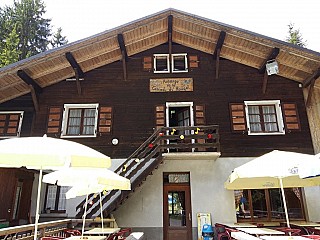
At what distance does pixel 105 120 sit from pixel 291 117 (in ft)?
24.3

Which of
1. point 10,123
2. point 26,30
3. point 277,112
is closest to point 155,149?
point 277,112

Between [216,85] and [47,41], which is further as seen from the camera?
[47,41]

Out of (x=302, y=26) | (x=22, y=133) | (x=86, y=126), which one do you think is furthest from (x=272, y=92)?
(x=302, y=26)

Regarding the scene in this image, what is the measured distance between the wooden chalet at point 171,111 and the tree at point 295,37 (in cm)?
1391

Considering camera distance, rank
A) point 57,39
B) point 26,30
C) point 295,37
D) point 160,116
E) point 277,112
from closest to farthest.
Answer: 1. point 160,116
2. point 277,112
3. point 26,30
4. point 57,39
5. point 295,37

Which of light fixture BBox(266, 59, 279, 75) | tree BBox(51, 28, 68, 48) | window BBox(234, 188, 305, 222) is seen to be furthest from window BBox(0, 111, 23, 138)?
tree BBox(51, 28, 68, 48)

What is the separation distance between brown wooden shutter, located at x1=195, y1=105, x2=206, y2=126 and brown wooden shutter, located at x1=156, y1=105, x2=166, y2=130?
51.3 inches

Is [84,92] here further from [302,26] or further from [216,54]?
[302,26]

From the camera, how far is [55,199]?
10070 millimetres

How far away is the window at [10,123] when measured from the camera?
10.6 metres

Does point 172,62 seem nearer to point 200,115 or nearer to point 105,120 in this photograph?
point 200,115

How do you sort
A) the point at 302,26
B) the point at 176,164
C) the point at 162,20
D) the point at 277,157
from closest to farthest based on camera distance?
the point at 277,157 < the point at 176,164 < the point at 162,20 < the point at 302,26

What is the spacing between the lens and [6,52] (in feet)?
57.3

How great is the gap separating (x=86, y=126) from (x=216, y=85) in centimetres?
565
